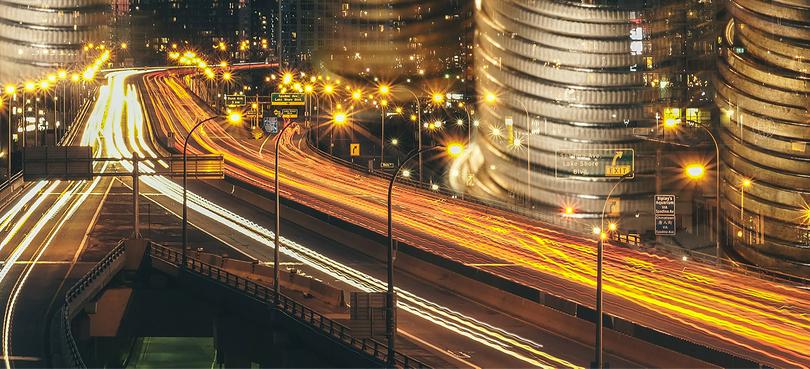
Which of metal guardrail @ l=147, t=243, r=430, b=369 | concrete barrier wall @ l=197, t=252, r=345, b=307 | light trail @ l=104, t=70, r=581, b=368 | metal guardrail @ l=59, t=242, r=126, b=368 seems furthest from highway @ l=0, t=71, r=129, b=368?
concrete barrier wall @ l=197, t=252, r=345, b=307

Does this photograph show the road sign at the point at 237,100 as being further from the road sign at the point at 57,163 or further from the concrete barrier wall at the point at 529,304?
the road sign at the point at 57,163

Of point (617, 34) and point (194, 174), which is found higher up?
point (617, 34)

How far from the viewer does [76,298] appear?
69.1 m

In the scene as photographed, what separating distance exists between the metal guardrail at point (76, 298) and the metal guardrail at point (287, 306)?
2533 mm

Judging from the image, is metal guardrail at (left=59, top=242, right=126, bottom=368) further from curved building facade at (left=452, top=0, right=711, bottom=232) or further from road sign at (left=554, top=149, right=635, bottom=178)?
road sign at (left=554, top=149, right=635, bottom=178)

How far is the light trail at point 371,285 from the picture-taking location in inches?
2260

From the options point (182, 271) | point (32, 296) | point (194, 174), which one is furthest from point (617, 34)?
point (32, 296)

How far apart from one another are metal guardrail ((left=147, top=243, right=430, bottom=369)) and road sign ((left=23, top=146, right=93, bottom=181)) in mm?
7936

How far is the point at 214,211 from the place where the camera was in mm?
107312

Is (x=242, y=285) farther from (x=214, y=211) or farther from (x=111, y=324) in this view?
Answer: (x=214, y=211)

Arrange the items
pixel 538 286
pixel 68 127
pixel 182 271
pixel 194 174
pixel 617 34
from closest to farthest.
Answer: pixel 538 286 → pixel 182 271 → pixel 194 174 → pixel 617 34 → pixel 68 127

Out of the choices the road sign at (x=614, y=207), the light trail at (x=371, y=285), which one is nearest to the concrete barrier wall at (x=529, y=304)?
the light trail at (x=371, y=285)

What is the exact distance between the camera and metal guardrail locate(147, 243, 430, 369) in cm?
5394

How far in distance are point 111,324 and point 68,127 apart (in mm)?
118296
